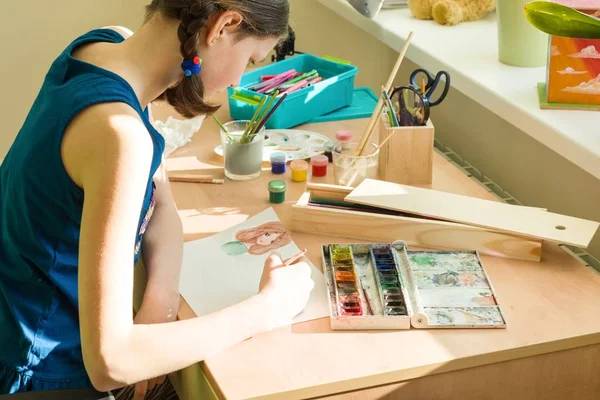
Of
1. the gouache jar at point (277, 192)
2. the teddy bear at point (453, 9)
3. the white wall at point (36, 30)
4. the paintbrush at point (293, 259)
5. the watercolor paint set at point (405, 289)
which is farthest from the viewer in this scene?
the white wall at point (36, 30)

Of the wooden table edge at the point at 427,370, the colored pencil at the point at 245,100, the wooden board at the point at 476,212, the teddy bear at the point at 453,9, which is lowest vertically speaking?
the wooden table edge at the point at 427,370

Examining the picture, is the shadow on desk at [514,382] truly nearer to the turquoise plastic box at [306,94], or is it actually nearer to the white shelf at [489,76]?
the white shelf at [489,76]

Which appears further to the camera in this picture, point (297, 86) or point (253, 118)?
point (297, 86)

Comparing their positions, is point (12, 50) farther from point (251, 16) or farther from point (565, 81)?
point (565, 81)

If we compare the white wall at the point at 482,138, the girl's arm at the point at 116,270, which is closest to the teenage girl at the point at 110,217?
the girl's arm at the point at 116,270

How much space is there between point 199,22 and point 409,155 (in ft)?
1.73

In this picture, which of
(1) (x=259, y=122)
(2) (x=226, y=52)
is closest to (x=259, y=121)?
(1) (x=259, y=122)

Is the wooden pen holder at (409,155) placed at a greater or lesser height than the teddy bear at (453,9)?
lesser

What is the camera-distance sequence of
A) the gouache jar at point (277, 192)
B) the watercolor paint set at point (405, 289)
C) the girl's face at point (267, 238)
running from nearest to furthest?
the watercolor paint set at point (405, 289) < the girl's face at point (267, 238) < the gouache jar at point (277, 192)

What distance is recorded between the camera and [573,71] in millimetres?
1345

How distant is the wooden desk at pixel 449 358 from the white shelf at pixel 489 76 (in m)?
0.26

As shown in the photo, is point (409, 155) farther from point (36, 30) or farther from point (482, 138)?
point (36, 30)

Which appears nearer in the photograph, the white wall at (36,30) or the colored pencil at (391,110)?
the colored pencil at (391,110)

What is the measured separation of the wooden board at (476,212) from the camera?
45.8 inches
